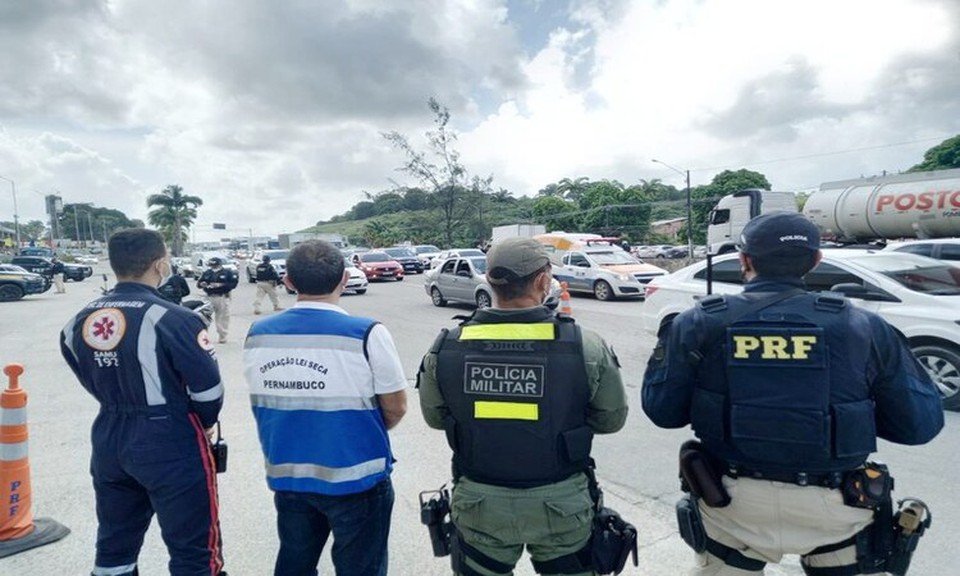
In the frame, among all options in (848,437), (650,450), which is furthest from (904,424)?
(650,450)

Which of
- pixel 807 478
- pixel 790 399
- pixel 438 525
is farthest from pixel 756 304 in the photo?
pixel 438 525

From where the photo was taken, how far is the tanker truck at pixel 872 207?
14719 millimetres

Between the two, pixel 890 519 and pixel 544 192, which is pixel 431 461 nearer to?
pixel 890 519

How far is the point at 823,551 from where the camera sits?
1.96 m

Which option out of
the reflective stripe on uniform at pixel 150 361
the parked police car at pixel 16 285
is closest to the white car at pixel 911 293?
the reflective stripe on uniform at pixel 150 361

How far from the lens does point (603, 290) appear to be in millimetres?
16344

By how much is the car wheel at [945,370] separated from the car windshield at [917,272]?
0.69 metres

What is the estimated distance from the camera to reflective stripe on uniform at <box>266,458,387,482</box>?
2.14 meters

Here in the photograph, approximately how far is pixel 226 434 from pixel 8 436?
2143mm

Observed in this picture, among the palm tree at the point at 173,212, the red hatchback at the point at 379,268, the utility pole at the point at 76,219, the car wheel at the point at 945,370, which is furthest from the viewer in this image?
the utility pole at the point at 76,219

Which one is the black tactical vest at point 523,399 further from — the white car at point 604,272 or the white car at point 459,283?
the white car at point 604,272

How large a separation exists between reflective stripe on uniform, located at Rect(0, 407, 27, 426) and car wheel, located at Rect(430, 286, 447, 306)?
12.7 m

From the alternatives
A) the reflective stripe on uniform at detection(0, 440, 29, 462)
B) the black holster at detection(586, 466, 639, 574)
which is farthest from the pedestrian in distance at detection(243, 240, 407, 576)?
the reflective stripe on uniform at detection(0, 440, 29, 462)

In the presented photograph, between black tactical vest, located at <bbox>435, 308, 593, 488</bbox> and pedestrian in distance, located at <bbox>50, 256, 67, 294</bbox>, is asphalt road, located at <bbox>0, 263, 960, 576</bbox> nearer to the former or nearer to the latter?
black tactical vest, located at <bbox>435, 308, 593, 488</bbox>
